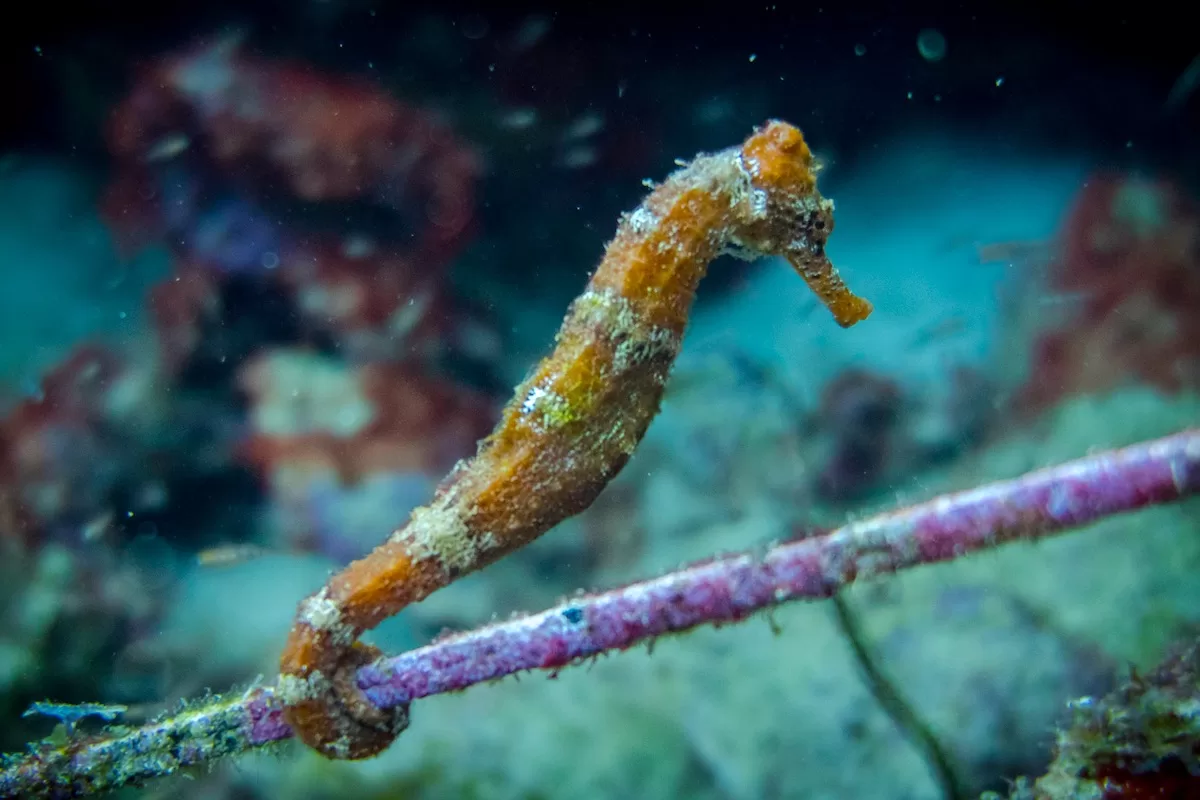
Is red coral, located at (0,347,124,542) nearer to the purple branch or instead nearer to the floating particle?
the purple branch

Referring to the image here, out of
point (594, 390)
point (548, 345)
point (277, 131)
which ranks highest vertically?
point (277, 131)

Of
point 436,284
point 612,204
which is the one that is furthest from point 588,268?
point 436,284

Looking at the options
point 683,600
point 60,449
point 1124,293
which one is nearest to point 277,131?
point 60,449

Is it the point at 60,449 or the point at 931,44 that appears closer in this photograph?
the point at 60,449

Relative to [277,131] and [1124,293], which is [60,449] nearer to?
[277,131]

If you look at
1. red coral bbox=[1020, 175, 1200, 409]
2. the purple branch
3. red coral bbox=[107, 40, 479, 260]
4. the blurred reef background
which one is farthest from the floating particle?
the purple branch

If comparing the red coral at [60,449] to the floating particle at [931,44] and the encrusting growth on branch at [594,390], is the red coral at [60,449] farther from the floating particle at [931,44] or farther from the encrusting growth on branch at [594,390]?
the floating particle at [931,44]
